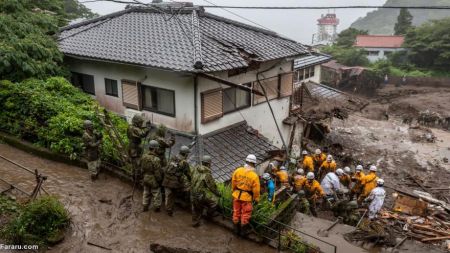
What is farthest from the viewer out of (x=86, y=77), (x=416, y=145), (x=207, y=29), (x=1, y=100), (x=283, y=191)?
(x=416, y=145)

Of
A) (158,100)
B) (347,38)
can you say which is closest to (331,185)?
(158,100)

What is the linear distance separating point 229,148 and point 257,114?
10.6ft

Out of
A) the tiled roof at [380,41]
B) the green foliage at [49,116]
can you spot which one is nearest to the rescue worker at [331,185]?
the green foliage at [49,116]

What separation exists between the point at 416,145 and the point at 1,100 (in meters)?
27.3

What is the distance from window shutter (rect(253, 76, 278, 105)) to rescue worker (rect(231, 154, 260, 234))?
25.1ft

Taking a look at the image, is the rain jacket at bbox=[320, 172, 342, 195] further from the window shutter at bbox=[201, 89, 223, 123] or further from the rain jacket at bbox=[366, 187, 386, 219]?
the window shutter at bbox=[201, 89, 223, 123]

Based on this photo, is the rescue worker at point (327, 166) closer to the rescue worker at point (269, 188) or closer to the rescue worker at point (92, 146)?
the rescue worker at point (269, 188)

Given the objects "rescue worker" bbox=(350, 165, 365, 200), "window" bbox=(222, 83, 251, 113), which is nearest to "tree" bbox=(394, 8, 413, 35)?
"rescue worker" bbox=(350, 165, 365, 200)

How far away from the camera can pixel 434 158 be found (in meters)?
25.5

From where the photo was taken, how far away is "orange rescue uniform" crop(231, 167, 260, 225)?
8.83 metres

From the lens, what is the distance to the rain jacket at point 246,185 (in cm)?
882

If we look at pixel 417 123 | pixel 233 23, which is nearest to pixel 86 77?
pixel 233 23

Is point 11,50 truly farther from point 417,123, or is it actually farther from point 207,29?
point 417,123

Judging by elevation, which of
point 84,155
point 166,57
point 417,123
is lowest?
point 417,123
